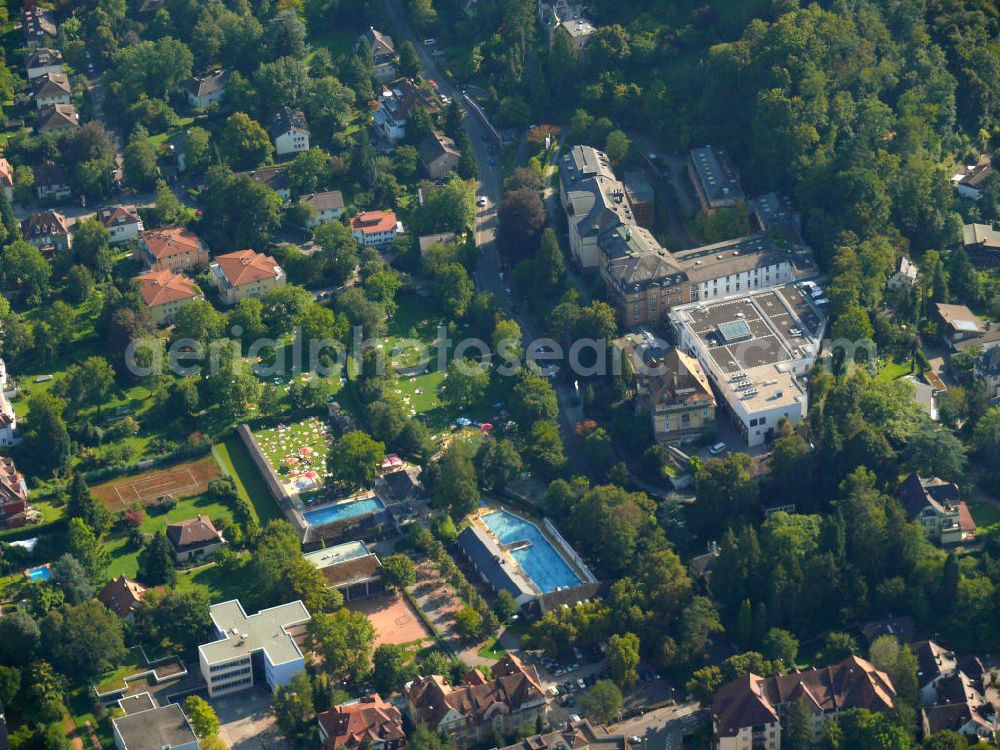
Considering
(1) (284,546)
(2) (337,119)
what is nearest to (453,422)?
(1) (284,546)

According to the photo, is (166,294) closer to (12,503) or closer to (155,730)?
(12,503)

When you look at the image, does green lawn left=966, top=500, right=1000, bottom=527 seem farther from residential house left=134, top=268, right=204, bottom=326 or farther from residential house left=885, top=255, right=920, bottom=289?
residential house left=134, top=268, right=204, bottom=326

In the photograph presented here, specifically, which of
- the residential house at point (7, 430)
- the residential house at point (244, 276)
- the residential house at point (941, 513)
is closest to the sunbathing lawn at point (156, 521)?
the residential house at point (7, 430)

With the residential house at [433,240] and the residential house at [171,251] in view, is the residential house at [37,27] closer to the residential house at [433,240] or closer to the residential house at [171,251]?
the residential house at [171,251]

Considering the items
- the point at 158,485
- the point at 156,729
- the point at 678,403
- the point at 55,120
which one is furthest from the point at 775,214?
the point at 55,120

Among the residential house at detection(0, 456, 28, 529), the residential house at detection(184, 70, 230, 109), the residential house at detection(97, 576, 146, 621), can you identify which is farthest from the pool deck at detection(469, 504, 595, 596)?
the residential house at detection(184, 70, 230, 109)

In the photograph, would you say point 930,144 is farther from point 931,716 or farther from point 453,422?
point 931,716
